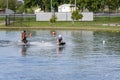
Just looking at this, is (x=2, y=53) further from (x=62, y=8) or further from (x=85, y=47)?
(x=62, y=8)

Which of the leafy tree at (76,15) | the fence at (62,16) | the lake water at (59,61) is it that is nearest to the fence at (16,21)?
the fence at (62,16)

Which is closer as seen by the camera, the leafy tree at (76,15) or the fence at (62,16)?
the leafy tree at (76,15)

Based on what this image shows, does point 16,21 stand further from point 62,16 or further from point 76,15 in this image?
point 76,15


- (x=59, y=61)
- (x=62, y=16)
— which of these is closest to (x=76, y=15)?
(x=62, y=16)

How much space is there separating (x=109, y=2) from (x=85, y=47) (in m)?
76.4

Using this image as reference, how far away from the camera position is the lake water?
30.2 metres

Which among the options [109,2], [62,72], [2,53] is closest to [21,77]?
[62,72]

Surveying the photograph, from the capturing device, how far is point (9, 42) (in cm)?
5512

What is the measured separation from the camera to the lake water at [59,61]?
30.2 m

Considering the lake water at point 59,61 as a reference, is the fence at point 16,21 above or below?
above

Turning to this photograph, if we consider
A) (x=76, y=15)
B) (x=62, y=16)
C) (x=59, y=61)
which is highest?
(x=76, y=15)

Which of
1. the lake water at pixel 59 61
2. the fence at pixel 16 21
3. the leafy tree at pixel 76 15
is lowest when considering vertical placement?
the lake water at pixel 59 61

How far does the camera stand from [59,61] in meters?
37.5

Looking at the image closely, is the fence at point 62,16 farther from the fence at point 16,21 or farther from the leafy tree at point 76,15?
the leafy tree at point 76,15
